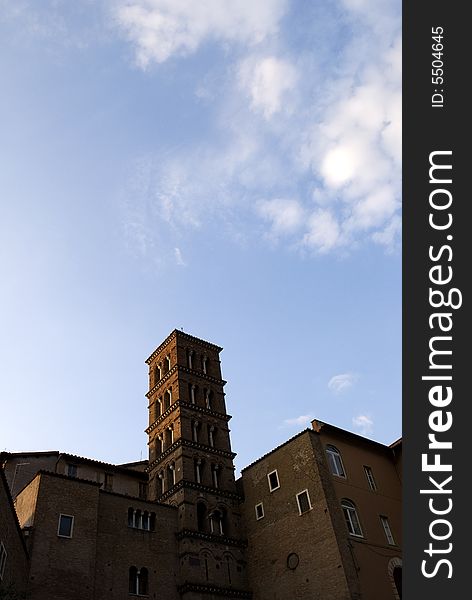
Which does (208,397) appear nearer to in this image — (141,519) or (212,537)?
(212,537)

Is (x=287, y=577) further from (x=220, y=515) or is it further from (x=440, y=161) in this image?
(x=440, y=161)

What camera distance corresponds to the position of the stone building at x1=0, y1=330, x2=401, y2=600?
28.7m

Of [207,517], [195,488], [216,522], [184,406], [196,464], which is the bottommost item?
[216,522]

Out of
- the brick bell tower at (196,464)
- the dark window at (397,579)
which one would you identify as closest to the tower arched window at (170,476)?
the brick bell tower at (196,464)

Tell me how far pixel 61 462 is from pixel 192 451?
Result: 8429 millimetres

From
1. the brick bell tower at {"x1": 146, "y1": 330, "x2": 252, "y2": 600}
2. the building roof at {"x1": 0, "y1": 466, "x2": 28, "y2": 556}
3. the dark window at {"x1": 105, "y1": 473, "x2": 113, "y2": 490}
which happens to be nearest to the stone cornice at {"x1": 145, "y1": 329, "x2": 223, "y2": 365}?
the brick bell tower at {"x1": 146, "y1": 330, "x2": 252, "y2": 600}

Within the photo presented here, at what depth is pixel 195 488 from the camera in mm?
35781

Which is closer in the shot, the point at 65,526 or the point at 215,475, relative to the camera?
the point at 65,526

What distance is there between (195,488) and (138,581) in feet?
21.7

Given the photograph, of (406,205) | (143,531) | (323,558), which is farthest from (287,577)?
(406,205)

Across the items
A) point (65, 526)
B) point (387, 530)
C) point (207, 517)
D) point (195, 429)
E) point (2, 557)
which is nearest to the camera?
point (2, 557)

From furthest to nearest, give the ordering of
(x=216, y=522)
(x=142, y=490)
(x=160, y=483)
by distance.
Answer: (x=142, y=490) → (x=160, y=483) → (x=216, y=522)

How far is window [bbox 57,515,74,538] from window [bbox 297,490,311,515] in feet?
40.9

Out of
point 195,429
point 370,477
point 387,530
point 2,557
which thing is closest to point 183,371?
point 195,429
